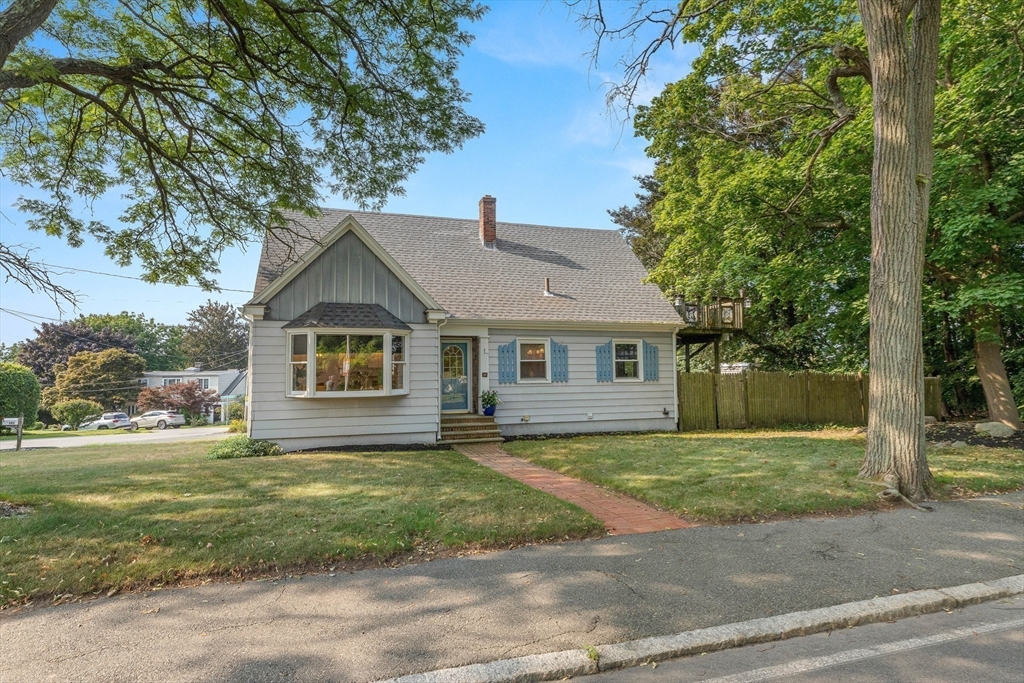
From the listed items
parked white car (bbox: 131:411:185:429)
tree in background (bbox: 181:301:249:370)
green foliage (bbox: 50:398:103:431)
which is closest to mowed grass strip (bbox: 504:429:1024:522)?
parked white car (bbox: 131:411:185:429)

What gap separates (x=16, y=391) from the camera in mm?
23672

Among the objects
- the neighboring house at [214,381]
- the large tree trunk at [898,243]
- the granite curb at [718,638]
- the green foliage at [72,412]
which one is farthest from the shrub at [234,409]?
the granite curb at [718,638]

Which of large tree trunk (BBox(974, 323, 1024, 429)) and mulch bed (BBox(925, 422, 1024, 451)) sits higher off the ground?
large tree trunk (BBox(974, 323, 1024, 429))

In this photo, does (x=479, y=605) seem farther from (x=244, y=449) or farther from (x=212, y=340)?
(x=212, y=340)

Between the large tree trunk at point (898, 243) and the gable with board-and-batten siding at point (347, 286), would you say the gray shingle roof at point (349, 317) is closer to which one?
the gable with board-and-batten siding at point (347, 286)

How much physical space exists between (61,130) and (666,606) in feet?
39.1

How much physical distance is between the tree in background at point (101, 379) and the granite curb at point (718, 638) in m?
50.7

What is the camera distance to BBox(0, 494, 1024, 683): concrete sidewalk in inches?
121

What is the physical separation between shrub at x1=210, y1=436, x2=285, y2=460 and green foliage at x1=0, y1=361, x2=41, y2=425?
1949 centimetres

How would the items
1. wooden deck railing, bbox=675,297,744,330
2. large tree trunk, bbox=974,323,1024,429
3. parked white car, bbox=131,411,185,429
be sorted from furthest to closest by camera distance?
parked white car, bbox=131,411,185,429
wooden deck railing, bbox=675,297,744,330
large tree trunk, bbox=974,323,1024,429

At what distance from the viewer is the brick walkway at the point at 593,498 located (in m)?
5.73

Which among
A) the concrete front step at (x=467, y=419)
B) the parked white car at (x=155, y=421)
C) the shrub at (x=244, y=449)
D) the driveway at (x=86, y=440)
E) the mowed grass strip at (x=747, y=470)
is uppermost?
the concrete front step at (x=467, y=419)

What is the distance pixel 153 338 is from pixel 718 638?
8623cm

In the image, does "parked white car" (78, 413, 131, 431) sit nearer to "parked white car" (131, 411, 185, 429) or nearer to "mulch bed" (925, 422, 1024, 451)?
"parked white car" (131, 411, 185, 429)
